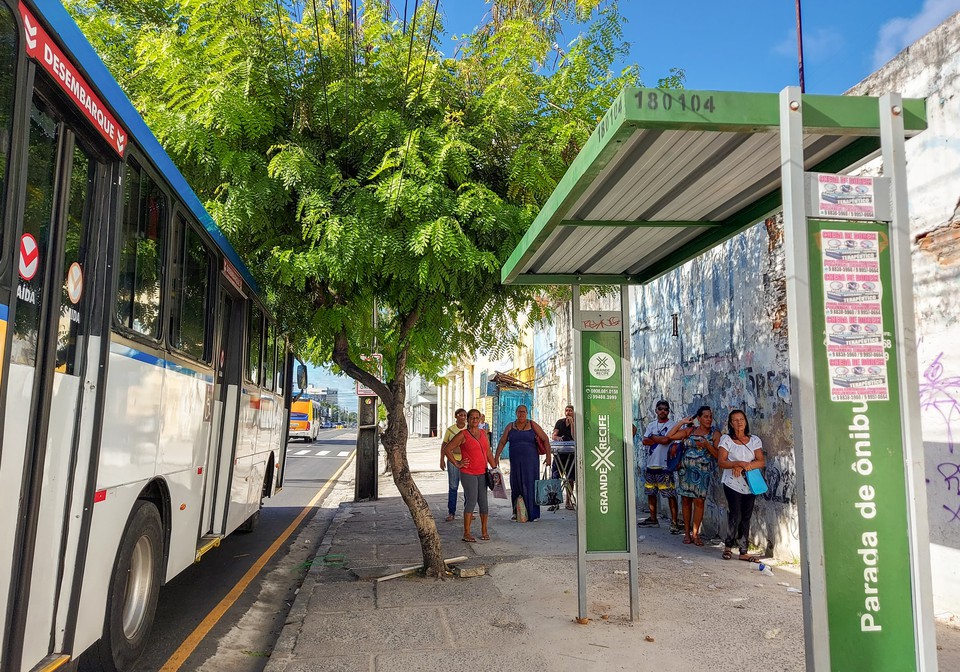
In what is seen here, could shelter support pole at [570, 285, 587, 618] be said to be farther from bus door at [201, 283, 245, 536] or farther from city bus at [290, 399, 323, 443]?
city bus at [290, 399, 323, 443]

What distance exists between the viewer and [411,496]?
7367 millimetres

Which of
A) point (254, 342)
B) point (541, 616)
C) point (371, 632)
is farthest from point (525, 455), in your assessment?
point (371, 632)

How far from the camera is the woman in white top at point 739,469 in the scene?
776 cm

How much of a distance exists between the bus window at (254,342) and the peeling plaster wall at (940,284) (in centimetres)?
627

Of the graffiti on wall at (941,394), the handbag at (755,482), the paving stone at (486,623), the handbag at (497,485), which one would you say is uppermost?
the graffiti on wall at (941,394)

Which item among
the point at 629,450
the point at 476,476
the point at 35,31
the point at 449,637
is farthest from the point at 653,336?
the point at 35,31

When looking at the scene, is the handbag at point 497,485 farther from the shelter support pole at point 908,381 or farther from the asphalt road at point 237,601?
the shelter support pole at point 908,381

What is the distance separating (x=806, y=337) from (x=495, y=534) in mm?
7433

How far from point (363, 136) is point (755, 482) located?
5301mm

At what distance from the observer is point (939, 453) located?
5516 mm

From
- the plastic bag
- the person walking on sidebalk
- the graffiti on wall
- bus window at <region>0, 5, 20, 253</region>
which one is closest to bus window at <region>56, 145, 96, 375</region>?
bus window at <region>0, 5, 20, 253</region>

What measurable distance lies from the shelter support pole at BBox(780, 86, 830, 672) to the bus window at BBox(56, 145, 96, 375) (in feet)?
10.4

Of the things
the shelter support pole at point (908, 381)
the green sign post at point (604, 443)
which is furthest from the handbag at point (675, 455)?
the shelter support pole at point (908, 381)

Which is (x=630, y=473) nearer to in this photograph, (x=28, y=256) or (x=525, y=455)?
(x=28, y=256)
